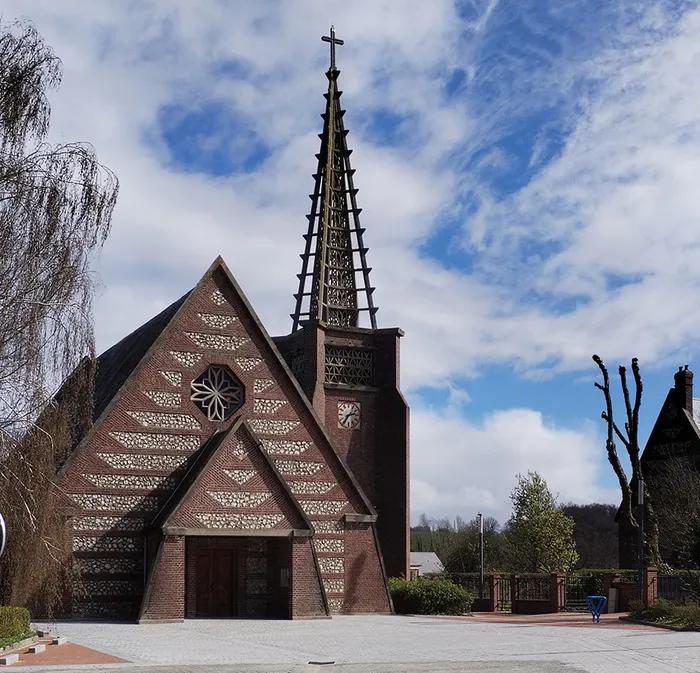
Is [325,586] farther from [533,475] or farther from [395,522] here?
[533,475]

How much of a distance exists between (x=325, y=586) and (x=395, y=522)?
11286 mm

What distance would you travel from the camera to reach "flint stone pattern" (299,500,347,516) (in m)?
31.8

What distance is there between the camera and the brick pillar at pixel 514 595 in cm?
3762

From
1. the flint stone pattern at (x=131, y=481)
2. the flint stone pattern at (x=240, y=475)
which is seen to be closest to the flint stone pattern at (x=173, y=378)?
the flint stone pattern at (x=131, y=481)

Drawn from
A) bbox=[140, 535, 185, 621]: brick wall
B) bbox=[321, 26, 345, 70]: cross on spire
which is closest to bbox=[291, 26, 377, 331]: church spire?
bbox=[321, 26, 345, 70]: cross on spire

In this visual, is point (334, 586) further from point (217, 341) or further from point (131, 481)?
point (217, 341)

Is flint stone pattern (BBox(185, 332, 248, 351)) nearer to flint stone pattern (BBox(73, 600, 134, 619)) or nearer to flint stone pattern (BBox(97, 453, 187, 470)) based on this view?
flint stone pattern (BBox(97, 453, 187, 470))

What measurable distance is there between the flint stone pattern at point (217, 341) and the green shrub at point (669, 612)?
14524mm

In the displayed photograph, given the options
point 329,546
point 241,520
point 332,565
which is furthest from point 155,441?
point 332,565

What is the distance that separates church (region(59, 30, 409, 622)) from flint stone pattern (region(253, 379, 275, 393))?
3 cm

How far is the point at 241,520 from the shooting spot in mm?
29219

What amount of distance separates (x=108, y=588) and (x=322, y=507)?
23.3ft

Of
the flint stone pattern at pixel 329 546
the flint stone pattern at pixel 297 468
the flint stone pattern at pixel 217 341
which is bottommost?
the flint stone pattern at pixel 329 546

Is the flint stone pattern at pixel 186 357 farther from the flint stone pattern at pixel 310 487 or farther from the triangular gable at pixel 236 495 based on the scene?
the flint stone pattern at pixel 310 487
